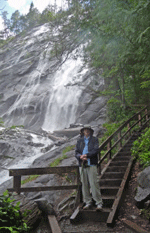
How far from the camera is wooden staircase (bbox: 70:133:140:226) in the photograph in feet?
16.4

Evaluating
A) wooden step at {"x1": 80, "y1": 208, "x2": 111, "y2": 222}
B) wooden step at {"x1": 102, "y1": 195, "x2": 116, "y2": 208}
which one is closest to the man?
wooden step at {"x1": 80, "y1": 208, "x2": 111, "y2": 222}

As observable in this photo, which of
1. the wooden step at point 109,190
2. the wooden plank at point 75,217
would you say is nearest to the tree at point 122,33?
the wooden step at point 109,190

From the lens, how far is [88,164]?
5031 millimetres

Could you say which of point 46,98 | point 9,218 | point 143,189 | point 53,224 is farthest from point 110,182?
point 46,98

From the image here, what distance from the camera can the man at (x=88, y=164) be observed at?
5.03 metres

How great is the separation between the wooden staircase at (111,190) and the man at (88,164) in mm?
193

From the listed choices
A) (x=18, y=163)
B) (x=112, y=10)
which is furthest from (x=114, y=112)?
(x=112, y=10)

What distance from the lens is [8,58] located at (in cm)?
5075

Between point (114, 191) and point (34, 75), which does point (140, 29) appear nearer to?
point (114, 191)

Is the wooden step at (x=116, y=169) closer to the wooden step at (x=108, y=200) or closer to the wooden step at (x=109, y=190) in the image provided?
the wooden step at (x=109, y=190)

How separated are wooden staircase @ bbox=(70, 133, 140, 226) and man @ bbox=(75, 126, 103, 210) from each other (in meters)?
0.19

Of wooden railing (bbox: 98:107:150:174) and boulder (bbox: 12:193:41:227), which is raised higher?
wooden railing (bbox: 98:107:150:174)

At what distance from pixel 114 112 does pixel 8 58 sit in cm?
4128

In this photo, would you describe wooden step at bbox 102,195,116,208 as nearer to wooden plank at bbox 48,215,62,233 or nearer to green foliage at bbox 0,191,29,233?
wooden plank at bbox 48,215,62,233
